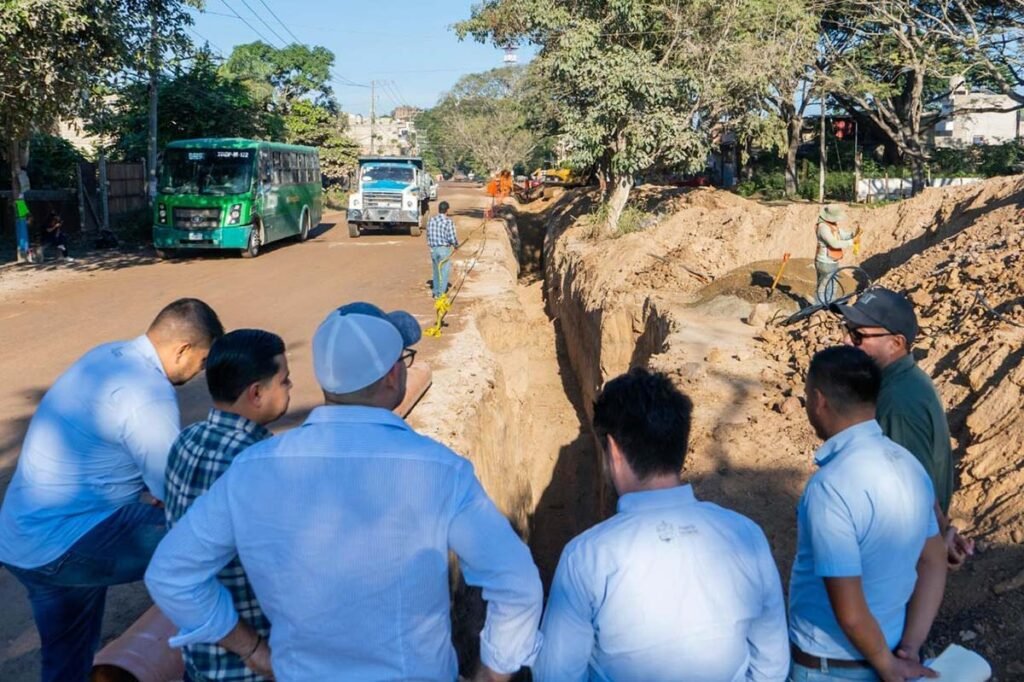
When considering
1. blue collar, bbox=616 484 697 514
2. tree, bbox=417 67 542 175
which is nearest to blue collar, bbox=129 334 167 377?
blue collar, bbox=616 484 697 514

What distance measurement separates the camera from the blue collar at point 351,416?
217 cm

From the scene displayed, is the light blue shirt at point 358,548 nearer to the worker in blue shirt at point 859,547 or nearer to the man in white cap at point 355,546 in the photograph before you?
the man in white cap at point 355,546

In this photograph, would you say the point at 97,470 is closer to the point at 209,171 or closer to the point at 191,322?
the point at 191,322

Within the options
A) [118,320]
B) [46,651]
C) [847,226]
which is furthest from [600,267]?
[46,651]

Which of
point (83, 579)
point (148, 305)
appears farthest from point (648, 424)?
point (148, 305)

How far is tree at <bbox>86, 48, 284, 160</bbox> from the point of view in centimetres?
2706

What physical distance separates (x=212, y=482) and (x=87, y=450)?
747mm

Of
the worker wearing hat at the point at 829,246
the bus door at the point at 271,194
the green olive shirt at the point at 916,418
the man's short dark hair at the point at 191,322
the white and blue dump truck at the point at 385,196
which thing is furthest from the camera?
the white and blue dump truck at the point at 385,196

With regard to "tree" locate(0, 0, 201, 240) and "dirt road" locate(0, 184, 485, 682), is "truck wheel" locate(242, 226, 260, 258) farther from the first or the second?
"tree" locate(0, 0, 201, 240)

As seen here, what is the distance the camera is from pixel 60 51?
14961mm

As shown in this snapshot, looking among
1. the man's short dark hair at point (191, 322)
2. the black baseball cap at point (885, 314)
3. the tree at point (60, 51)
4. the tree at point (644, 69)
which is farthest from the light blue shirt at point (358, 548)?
the tree at point (644, 69)

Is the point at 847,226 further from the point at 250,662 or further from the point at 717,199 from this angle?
the point at 250,662

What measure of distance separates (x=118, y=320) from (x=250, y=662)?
11.6 metres

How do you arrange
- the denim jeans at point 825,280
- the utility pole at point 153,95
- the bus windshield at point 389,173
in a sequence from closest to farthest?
the denim jeans at point 825,280 → the utility pole at point 153,95 → the bus windshield at point 389,173
